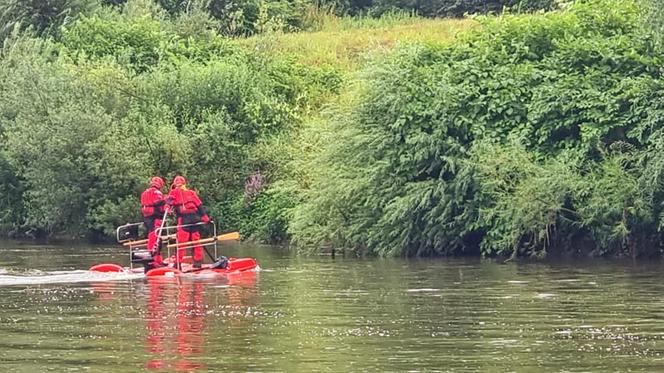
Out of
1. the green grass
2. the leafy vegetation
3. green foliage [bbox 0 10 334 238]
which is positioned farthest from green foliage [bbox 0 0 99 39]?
green foliage [bbox 0 10 334 238]

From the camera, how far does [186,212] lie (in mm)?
33438

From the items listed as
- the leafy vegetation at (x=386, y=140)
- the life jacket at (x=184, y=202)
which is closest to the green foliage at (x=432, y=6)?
the leafy vegetation at (x=386, y=140)

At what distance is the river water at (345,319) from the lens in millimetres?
18656

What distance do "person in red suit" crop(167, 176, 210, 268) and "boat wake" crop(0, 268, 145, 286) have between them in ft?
4.33

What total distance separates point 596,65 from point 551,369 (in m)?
21.4

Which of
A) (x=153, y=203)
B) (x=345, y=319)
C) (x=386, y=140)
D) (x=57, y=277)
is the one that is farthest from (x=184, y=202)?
(x=345, y=319)

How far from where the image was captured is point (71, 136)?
157 ft

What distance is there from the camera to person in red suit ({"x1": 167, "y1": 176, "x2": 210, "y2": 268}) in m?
33.2

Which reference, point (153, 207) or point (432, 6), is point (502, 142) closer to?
→ point (153, 207)

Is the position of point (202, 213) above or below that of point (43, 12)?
below

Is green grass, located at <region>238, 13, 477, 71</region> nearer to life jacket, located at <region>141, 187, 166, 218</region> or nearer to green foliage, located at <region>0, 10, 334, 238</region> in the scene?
green foliage, located at <region>0, 10, 334, 238</region>

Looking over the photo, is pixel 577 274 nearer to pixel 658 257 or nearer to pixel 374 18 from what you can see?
Result: pixel 658 257

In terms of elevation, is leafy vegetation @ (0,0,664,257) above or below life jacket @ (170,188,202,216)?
above

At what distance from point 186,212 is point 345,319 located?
1060cm
